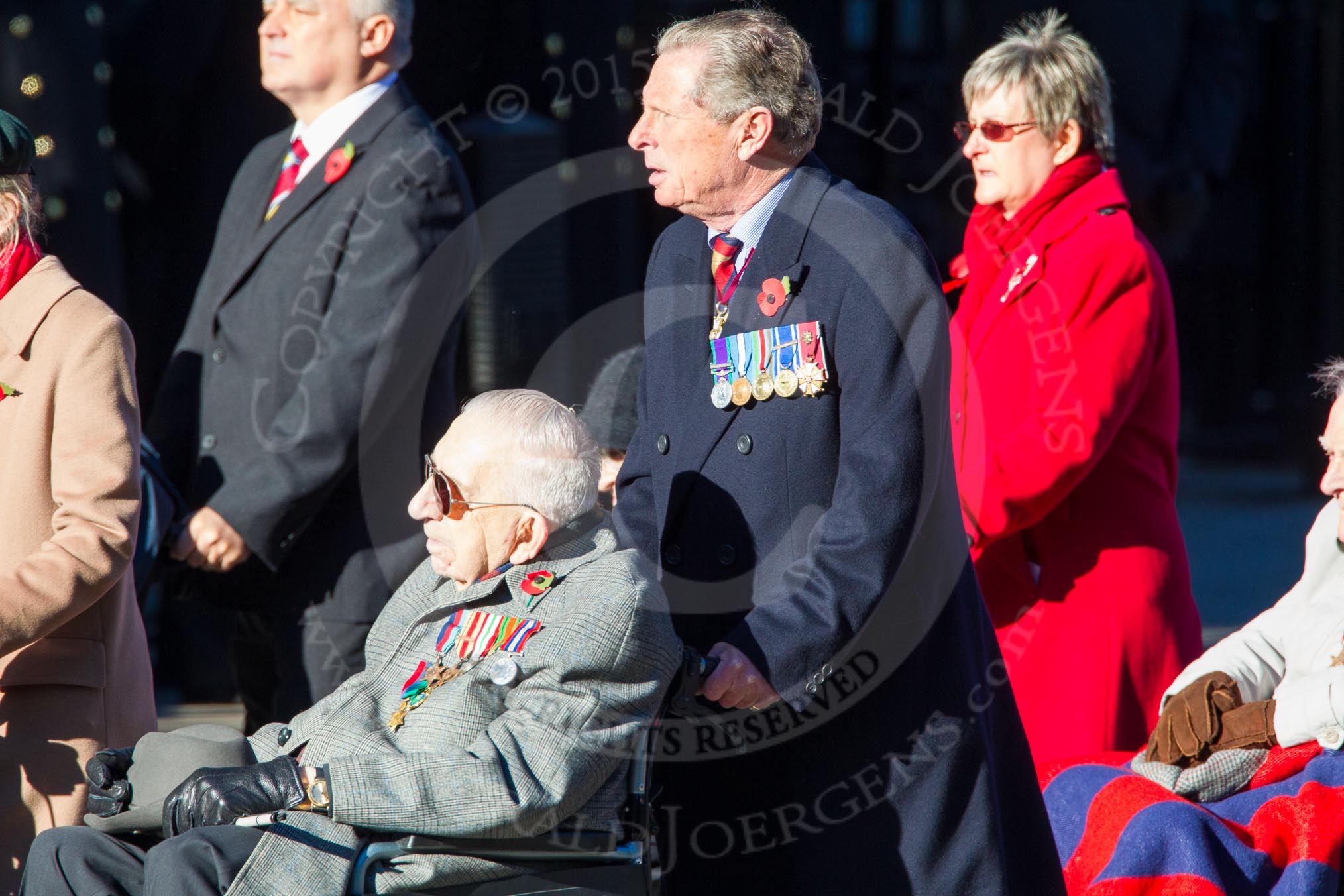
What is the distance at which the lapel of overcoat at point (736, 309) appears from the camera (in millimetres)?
2471

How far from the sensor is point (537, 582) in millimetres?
2416

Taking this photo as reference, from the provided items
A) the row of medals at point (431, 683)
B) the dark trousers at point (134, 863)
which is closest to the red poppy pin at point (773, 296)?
the row of medals at point (431, 683)

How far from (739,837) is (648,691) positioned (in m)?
0.35

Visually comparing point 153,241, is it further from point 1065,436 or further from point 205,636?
point 1065,436

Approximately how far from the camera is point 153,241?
4730mm

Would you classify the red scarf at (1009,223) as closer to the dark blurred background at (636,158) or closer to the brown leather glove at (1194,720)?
the brown leather glove at (1194,720)

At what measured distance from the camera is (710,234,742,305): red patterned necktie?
2574 mm

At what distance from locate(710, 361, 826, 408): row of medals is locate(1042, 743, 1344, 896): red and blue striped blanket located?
97 cm

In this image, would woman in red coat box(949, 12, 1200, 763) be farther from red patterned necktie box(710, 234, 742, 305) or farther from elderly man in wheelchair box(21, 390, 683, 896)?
elderly man in wheelchair box(21, 390, 683, 896)

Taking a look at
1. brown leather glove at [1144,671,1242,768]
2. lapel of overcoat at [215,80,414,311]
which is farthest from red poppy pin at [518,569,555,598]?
lapel of overcoat at [215,80,414,311]

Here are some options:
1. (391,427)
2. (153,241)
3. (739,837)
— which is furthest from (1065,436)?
(153,241)

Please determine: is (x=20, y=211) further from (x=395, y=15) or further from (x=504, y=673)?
(x=504, y=673)

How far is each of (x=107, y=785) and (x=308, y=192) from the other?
60.9 inches

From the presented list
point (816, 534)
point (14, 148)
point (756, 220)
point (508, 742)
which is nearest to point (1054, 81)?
point (756, 220)
